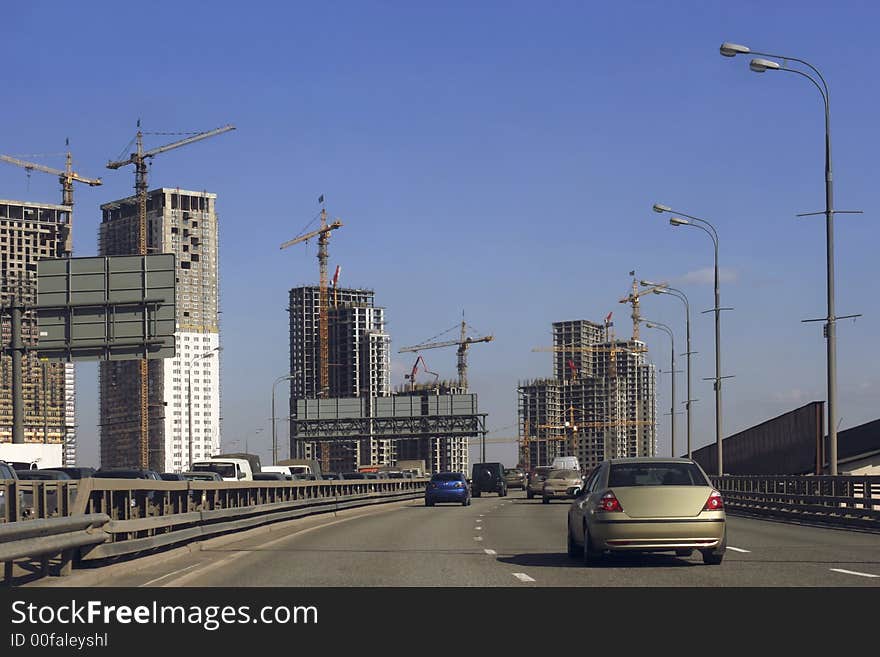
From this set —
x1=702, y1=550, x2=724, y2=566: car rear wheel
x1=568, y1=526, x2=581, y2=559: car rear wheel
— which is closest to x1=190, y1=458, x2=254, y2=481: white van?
x1=568, y1=526, x2=581, y2=559: car rear wheel

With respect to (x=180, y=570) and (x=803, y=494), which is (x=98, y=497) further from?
(x=803, y=494)

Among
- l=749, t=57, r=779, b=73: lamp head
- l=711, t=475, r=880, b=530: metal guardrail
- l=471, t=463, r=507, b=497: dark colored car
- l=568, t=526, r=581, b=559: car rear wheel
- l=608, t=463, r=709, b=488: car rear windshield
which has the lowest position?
l=471, t=463, r=507, b=497: dark colored car

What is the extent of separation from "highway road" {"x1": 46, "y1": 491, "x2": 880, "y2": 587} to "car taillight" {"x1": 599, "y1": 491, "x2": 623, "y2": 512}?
31.1 inches

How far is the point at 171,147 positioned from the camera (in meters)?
194

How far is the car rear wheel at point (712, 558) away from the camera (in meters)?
18.4

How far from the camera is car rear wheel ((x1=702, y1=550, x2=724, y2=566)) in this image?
18.4 metres

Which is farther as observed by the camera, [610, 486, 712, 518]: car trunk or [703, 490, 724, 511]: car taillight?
[703, 490, 724, 511]: car taillight

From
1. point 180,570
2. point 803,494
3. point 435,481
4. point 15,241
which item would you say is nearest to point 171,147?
point 15,241

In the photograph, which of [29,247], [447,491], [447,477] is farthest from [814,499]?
[29,247]

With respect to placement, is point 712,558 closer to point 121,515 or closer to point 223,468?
point 121,515

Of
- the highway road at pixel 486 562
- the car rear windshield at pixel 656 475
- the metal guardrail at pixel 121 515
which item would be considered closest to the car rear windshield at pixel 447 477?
the metal guardrail at pixel 121 515

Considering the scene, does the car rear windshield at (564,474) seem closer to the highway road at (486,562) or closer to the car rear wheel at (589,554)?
the highway road at (486,562)

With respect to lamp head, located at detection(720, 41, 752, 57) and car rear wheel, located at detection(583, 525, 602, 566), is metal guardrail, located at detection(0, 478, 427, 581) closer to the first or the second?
car rear wheel, located at detection(583, 525, 602, 566)
